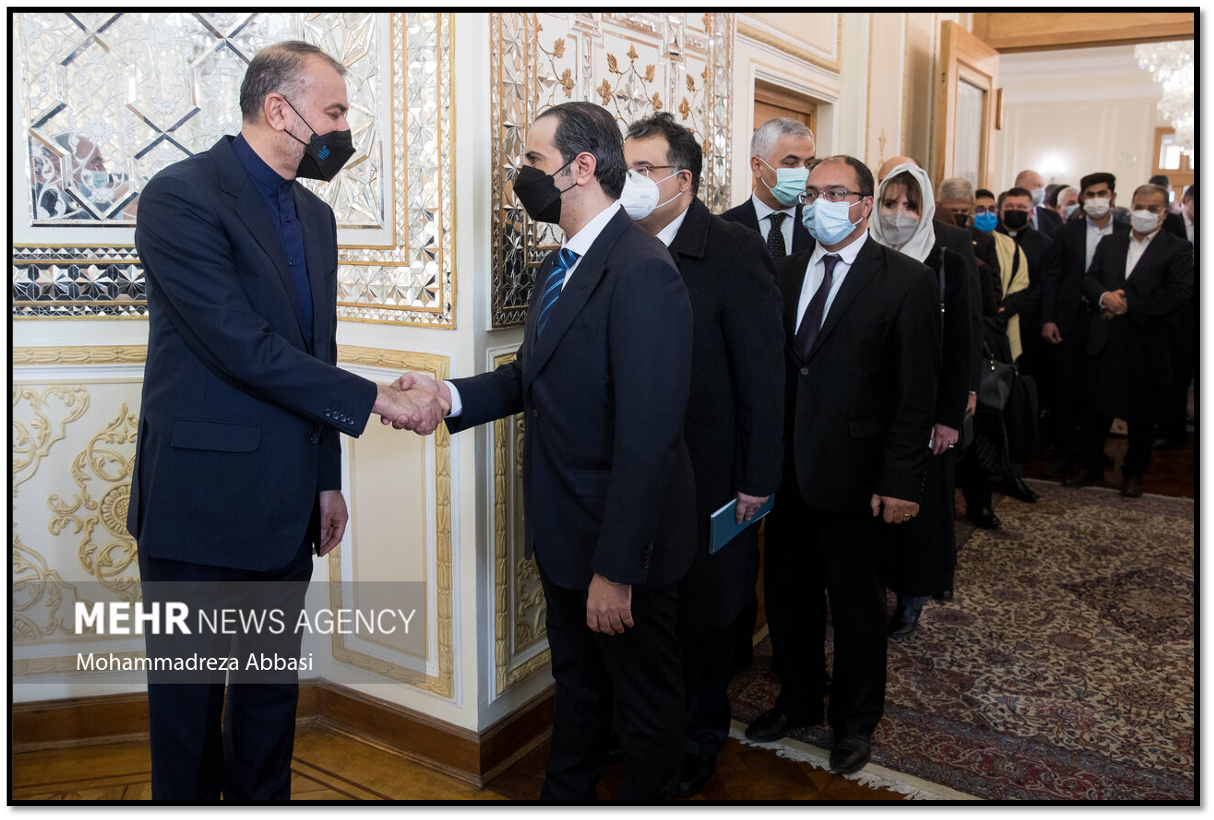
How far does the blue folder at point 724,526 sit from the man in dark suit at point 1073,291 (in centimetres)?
417

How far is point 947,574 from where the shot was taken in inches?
130

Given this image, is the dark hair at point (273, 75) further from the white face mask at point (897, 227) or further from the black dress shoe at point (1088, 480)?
the black dress shoe at point (1088, 480)

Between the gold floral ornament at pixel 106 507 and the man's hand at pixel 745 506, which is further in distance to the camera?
the gold floral ornament at pixel 106 507

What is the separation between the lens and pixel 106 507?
268cm

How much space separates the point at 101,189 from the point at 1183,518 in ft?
17.1

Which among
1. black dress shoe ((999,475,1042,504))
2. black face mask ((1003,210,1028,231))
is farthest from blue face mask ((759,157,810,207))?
black face mask ((1003,210,1028,231))

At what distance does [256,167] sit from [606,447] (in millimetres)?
895

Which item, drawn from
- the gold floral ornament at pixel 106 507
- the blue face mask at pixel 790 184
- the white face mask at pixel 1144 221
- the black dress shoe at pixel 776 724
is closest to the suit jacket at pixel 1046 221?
the white face mask at pixel 1144 221

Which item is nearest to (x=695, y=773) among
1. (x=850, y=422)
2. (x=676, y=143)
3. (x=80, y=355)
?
(x=850, y=422)

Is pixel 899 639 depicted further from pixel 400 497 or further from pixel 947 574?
pixel 400 497

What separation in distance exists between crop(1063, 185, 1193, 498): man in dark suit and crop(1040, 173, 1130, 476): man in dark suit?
0.10 meters

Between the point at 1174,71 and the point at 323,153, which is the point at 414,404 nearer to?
the point at 323,153

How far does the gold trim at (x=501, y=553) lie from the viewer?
2.57 metres

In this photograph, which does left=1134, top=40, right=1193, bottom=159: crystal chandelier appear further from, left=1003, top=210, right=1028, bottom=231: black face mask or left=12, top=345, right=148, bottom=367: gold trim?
left=12, top=345, right=148, bottom=367: gold trim
